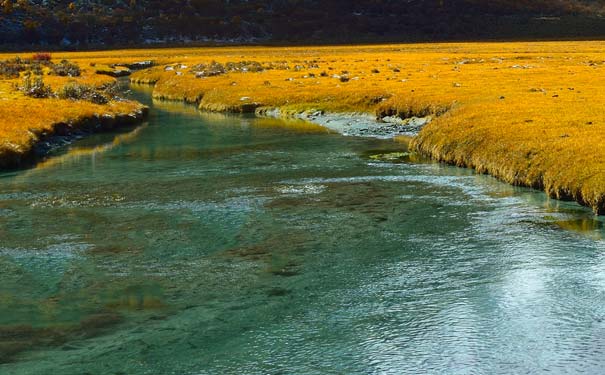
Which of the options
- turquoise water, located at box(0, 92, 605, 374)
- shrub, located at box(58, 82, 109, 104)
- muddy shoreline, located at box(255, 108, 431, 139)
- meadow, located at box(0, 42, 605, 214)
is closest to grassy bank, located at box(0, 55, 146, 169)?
shrub, located at box(58, 82, 109, 104)

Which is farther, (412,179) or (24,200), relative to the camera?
(412,179)

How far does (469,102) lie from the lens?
58875 mm

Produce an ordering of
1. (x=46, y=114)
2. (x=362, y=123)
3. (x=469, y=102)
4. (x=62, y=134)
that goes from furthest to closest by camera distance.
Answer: (x=362, y=123) → (x=46, y=114) → (x=469, y=102) → (x=62, y=134)

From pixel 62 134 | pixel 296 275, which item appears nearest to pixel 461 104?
pixel 62 134

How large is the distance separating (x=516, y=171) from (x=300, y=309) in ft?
63.2

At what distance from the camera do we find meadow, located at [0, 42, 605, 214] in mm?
36031

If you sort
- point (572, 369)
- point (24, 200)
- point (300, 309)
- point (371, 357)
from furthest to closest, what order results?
point (24, 200), point (300, 309), point (371, 357), point (572, 369)

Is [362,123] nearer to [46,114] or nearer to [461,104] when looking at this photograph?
[461,104]

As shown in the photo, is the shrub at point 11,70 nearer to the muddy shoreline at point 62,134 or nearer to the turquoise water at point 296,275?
the muddy shoreline at point 62,134

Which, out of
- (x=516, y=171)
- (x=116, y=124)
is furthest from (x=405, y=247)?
(x=116, y=124)

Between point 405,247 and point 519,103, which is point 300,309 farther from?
point 519,103

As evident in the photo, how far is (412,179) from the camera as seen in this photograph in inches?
1538

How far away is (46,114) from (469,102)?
3130 cm

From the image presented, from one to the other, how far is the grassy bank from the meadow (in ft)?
39.8
